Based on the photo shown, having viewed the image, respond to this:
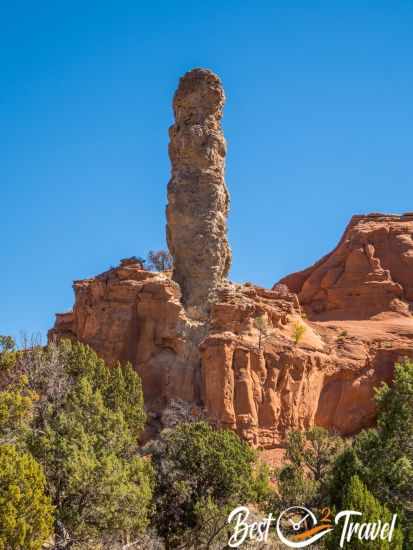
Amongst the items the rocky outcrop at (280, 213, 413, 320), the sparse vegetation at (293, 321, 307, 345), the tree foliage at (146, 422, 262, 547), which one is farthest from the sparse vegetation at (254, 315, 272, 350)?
the rocky outcrop at (280, 213, 413, 320)

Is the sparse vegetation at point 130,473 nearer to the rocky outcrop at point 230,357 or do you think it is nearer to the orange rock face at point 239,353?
the rocky outcrop at point 230,357

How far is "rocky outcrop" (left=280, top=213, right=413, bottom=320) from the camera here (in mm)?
60781

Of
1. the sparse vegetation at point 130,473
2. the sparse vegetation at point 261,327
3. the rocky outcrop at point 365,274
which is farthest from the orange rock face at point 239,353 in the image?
the rocky outcrop at point 365,274

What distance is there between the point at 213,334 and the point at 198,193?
470 inches

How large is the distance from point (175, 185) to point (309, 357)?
15194 mm

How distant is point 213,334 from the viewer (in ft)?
135

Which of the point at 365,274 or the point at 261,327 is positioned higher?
the point at 365,274

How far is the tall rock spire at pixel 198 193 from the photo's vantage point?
47406 millimetres

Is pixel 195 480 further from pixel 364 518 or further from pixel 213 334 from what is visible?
pixel 213 334

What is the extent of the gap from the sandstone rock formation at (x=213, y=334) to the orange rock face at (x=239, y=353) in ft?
0.22

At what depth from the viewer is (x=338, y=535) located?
22.8m

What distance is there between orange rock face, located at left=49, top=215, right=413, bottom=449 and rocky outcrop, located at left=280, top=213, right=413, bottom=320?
335 inches

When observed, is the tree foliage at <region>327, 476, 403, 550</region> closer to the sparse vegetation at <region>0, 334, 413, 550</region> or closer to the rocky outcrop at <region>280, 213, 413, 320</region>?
the sparse vegetation at <region>0, 334, 413, 550</region>

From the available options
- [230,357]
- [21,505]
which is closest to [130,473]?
[21,505]
